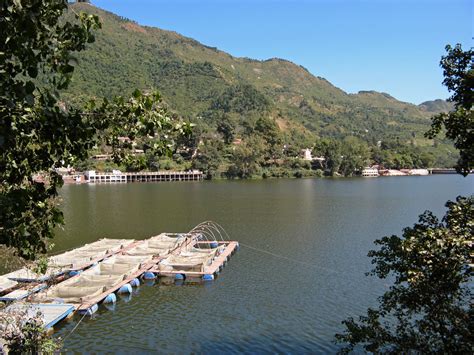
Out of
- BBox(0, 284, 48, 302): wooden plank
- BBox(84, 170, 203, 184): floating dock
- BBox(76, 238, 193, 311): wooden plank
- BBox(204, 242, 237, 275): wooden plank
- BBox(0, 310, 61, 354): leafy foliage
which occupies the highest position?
BBox(0, 310, 61, 354): leafy foliage

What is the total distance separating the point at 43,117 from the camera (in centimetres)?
520

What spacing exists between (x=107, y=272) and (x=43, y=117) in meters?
22.7

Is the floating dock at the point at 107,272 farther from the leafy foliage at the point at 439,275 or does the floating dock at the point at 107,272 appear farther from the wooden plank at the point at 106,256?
the leafy foliage at the point at 439,275

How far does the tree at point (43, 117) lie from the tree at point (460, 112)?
5206mm

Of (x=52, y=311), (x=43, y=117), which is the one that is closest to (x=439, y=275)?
(x=43, y=117)

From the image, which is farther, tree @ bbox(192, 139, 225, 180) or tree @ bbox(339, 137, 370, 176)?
tree @ bbox(339, 137, 370, 176)

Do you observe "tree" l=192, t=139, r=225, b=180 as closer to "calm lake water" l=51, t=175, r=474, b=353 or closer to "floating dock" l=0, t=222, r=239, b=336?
"calm lake water" l=51, t=175, r=474, b=353

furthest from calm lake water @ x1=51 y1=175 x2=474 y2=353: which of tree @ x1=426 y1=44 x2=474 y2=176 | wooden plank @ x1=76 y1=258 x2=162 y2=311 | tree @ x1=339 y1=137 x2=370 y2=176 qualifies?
tree @ x1=339 y1=137 x2=370 y2=176

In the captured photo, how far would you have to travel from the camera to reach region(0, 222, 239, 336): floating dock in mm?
20375

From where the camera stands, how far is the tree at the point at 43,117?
4.65m

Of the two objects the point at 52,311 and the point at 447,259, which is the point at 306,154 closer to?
the point at 52,311

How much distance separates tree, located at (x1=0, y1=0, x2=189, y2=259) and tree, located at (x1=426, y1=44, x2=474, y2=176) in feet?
17.1

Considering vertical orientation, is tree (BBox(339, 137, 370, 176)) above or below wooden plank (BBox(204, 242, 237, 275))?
above

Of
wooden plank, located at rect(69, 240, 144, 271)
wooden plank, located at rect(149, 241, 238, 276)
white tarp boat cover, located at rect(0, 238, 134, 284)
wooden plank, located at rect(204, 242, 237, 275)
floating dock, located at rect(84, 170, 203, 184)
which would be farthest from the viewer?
floating dock, located at rect(84, 170, 203, 184)
